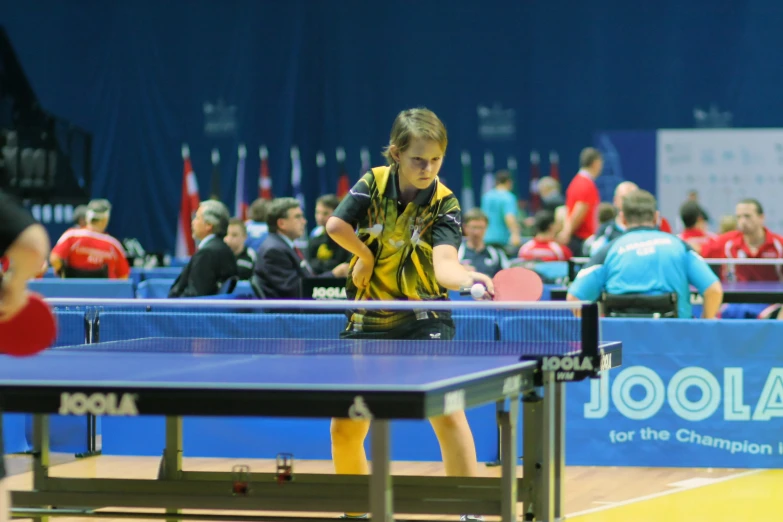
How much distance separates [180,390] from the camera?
281 centimetres

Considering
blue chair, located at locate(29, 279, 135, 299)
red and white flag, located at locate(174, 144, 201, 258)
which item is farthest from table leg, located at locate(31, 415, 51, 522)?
red and white flag, located at locate(174, 144, 201, 258)

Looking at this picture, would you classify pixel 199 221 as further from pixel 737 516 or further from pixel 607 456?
pixel 737 516

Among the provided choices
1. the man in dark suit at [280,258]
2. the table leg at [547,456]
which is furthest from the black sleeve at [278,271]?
the table leg at [547,456]

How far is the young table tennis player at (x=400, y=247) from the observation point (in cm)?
402

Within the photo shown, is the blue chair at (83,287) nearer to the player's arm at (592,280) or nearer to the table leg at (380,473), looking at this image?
the player's arm at (592,280)

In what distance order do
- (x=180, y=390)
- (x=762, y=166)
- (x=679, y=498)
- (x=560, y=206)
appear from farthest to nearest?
(x=762, y=166) → (x=560, y=206) → (x=679, y=498) → (x=180, y=390)

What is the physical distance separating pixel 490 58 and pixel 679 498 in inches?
472

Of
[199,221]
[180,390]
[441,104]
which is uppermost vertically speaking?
[441,104]

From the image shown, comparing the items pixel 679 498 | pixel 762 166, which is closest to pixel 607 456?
pixel 679 498

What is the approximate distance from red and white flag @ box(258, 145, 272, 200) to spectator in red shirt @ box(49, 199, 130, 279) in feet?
21.8

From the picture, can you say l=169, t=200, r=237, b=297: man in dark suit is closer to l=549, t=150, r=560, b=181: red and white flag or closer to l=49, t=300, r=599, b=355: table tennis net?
l=49, t=300, r=599, b=355: table tennis net

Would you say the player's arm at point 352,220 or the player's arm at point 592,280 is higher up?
the player's arm at point 352,220

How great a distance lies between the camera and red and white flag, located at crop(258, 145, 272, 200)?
16719 mm

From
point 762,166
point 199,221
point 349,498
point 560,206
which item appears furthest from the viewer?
point 762,166
